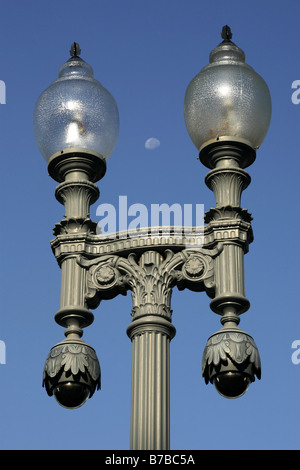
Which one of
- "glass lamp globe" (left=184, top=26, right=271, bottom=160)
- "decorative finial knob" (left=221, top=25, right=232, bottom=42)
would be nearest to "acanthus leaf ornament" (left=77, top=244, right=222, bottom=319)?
"glass lamp globe" (left=184, top=26, right=271, bottom=160)

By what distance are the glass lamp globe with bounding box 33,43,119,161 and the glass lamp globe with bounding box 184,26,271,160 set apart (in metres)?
0.81

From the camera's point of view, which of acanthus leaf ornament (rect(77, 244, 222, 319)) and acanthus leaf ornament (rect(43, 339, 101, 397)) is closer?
acanthus leaf ornament (rect(43, 339, 101, 397))

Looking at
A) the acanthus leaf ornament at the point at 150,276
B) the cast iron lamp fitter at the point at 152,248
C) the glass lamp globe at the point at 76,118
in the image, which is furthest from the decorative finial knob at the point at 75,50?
the acanthus leaf ornament at the point at 150,276

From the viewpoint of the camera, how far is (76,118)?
492 inches

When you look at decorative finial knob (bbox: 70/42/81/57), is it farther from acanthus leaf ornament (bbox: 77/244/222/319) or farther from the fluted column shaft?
the fluted column shaft

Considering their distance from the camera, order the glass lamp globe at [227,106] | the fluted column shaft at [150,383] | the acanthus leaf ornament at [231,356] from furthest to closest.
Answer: the glass lamp globe at [227,106] < the acanthus leaf ornament at [231,356] < the fluted column shaft at [150,383]

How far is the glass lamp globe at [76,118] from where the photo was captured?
12531mm

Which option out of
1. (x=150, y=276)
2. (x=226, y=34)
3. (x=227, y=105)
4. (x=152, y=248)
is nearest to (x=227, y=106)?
(x=227, y=105)

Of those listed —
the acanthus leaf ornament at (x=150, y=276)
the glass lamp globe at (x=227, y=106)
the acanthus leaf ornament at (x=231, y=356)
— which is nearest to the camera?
the acanthus leaf ornament at (x=231, y=356)

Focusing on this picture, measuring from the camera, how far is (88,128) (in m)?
12.5

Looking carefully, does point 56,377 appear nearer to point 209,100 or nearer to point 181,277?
point 181,277

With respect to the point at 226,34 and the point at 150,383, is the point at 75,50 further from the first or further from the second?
the point at 150,383

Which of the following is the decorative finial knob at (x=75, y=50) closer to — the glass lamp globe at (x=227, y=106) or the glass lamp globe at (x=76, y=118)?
the glass lamp globe at (x=76, y=118)

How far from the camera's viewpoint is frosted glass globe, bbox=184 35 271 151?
40.1 feet
